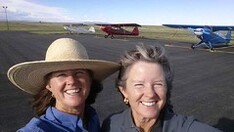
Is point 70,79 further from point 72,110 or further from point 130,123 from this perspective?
point 130,123

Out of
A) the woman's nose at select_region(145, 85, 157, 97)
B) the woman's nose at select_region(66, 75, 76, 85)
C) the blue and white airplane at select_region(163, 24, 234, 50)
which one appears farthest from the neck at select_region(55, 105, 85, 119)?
the blue and white airplane at select_region(163, 24, 234, 50)

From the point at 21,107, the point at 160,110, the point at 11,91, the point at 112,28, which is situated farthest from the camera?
the point at 112,28

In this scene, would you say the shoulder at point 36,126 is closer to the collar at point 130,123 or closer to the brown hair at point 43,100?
the brown hair at point 43,100

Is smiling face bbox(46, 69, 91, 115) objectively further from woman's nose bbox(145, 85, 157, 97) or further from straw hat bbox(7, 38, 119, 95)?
woman's nose bbox(145, 85, 157, 97)

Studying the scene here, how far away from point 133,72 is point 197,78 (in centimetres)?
1028

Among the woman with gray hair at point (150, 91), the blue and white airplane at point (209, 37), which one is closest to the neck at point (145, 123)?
the woman with gray hair at point (150, 91)

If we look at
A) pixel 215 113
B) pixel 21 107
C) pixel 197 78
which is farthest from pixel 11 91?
pixel 197 78

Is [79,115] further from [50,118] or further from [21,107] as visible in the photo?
[21,107]

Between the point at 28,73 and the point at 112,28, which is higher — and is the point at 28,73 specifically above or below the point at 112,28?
above

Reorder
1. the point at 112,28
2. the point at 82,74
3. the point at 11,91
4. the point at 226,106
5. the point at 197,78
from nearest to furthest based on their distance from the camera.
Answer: the point at 82,74, the point at 226,106, the point at 11,91, the point at 197,78, the point at 112,28

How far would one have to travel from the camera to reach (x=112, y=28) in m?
42.2

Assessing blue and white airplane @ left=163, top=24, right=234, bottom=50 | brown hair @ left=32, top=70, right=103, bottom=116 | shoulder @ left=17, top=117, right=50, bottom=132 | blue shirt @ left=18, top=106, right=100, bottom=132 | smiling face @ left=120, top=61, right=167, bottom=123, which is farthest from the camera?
blue and white airplane @ left=163, top=24, right=234, bottom=50

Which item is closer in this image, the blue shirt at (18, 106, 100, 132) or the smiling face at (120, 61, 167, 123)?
the blue shirt at (18, 106, 100, 132)

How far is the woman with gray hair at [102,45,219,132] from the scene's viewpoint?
2.14m
